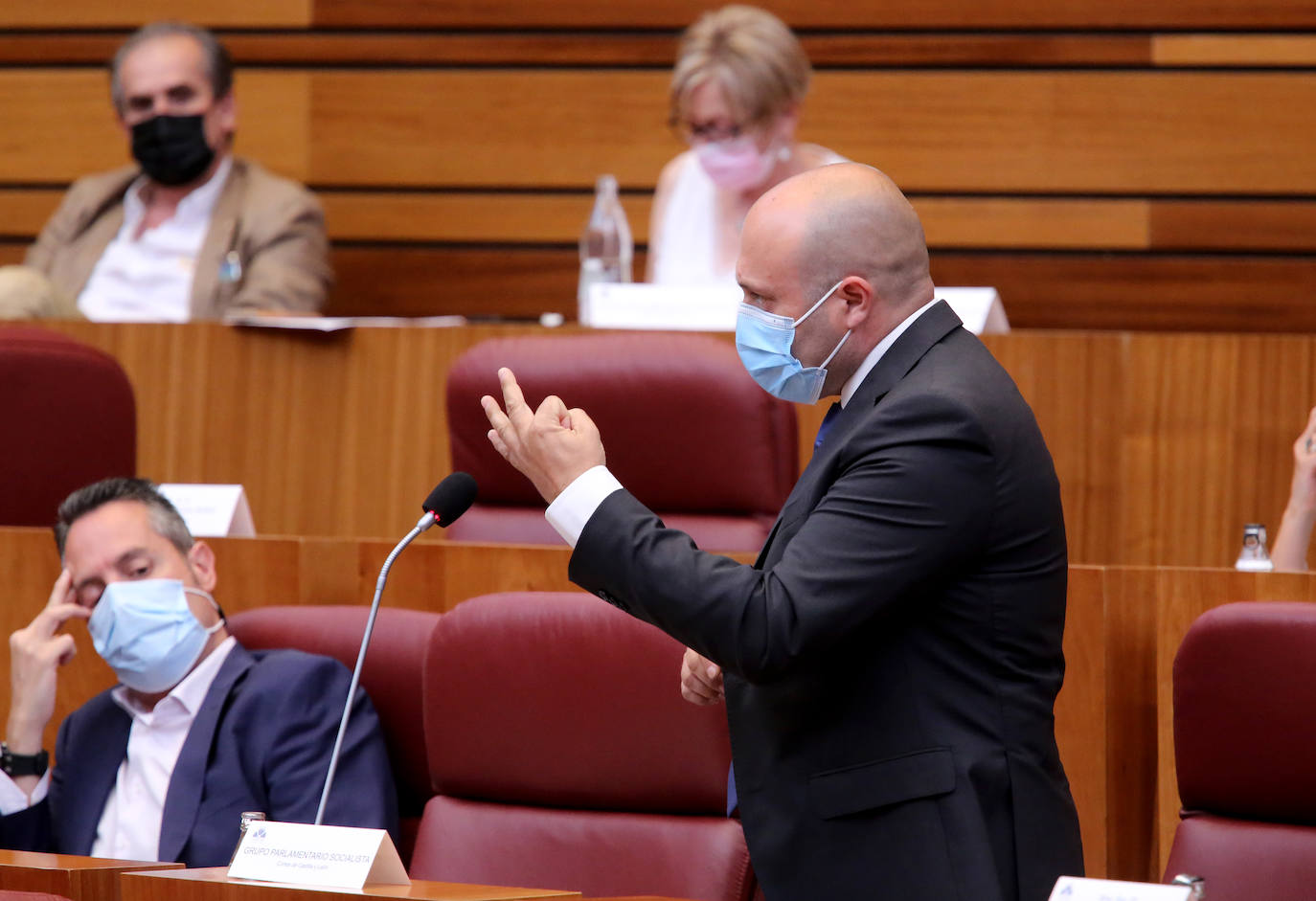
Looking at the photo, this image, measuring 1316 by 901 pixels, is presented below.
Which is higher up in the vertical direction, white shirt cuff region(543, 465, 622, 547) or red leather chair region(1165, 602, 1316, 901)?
white shirt cuff region(543, 465, 622, 547)

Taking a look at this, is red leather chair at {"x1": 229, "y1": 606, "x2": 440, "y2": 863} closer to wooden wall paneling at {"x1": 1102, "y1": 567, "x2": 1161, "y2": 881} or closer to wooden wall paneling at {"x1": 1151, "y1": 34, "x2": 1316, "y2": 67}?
wooden wall paneling at {"x1": 1102, "y1": 567, "x2": 1161, "y2": 881}

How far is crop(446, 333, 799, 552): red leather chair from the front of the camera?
2.42m

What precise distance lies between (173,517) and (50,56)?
279 cm

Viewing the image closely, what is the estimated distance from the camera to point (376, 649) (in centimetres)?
222

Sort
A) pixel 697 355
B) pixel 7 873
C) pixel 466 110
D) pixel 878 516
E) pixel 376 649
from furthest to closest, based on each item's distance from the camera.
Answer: pixel 466 110
pixel 697 355
pixel 376 649
pixel 7 873
pixel 878 516

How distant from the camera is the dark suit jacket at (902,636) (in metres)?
1.44

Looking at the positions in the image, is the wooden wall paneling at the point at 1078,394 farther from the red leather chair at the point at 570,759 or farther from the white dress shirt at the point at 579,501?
the white dress shirt at the point at 579,501

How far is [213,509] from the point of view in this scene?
102 inches

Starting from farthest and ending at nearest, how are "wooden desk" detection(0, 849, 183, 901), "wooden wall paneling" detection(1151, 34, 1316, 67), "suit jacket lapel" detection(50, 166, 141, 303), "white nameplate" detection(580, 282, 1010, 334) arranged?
"wooden wall paneling" detection(1151, 34, 1316, 67) < "suit jacket lapel" detection(50, 166, 141, 303) < "white nameplate" detection(580, 282, 1010, 334) < "wooden desk" detection(0, 849, 183, 901)

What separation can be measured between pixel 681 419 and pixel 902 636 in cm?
97

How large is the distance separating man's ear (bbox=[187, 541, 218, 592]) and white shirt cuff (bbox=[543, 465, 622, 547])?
99 cm

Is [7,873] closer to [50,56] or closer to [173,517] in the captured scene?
[173,517]

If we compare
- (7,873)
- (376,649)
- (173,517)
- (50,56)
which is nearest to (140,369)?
(173,517)

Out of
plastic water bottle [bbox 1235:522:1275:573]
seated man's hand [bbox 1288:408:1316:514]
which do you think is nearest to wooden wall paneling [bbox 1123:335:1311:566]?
seated man's hand [bbox 1288:408:1316:514]
